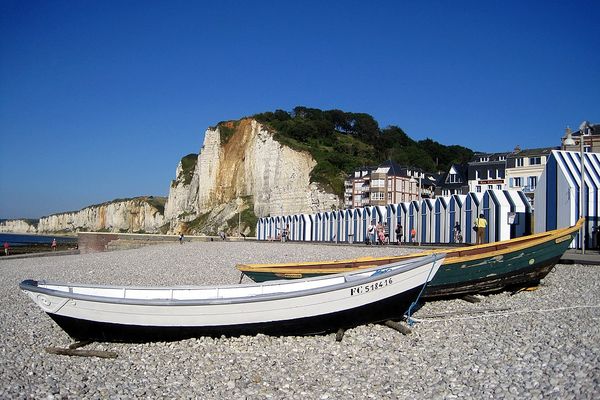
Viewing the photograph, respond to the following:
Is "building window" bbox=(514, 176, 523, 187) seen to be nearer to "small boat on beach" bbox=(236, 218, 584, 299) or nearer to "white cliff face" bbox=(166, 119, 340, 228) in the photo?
"white cliff face" bbox=(166, 119, 340, 228)

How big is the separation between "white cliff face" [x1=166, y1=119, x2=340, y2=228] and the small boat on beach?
6944 cm

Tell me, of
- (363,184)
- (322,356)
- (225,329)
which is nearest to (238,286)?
(225,329)

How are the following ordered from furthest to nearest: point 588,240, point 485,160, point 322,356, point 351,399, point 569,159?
point 485,160
point 569,159
point 588,240
point 322,356
point 351,399

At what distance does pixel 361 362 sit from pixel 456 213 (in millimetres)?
25469

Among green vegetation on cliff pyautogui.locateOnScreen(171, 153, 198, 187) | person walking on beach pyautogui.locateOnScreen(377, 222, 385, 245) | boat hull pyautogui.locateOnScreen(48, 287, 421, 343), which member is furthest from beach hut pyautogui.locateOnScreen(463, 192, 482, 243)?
green vegetation on cliff pyautogui.locateOnScreen(171, 153, 198, 187)

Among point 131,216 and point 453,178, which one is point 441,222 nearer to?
point 453,178

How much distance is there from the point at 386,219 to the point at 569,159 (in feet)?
54.5

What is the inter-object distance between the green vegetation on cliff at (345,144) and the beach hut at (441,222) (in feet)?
169

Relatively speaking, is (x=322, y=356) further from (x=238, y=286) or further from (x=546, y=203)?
(x=546, y=203)

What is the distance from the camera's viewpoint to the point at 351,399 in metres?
7.15

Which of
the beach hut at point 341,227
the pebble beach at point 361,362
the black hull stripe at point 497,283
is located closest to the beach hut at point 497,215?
the black hull stripe at point 497,283

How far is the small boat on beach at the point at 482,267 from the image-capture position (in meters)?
12.8

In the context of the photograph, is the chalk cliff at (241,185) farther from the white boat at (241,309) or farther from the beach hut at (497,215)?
the white boat at (241,309)

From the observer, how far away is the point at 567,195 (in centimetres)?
2481
